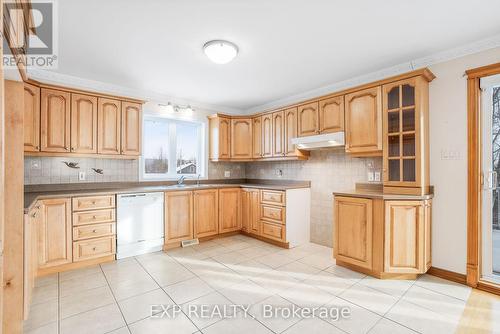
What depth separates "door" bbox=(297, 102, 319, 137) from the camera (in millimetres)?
3500

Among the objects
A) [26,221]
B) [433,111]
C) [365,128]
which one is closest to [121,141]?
[26,221]

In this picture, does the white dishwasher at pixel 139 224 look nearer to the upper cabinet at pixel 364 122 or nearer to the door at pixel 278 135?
the door at pixel 278 135

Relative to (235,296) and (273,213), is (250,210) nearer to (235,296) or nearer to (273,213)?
(273,213)

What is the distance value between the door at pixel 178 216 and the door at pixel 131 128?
0.81 metres

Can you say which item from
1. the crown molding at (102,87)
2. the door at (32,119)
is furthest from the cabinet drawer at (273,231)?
the door at (32,119)

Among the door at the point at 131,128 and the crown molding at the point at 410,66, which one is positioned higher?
the crown molding at the point at 410,66

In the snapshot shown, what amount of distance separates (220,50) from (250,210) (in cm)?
258

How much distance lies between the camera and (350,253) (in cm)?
282

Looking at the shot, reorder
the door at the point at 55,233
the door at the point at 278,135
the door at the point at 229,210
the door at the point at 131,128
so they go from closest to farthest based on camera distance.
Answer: the door at the point at 55,233
the door at the point at 131,128
the door at the point at 278,135
the door at the point at 229,210

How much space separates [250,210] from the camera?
4164 mm

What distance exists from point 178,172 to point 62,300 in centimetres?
249

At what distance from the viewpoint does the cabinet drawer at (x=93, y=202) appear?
288 centimetres

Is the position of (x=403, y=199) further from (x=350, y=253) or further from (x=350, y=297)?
(x=350, y=297)

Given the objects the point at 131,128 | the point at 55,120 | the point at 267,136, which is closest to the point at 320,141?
the point at 267,136
